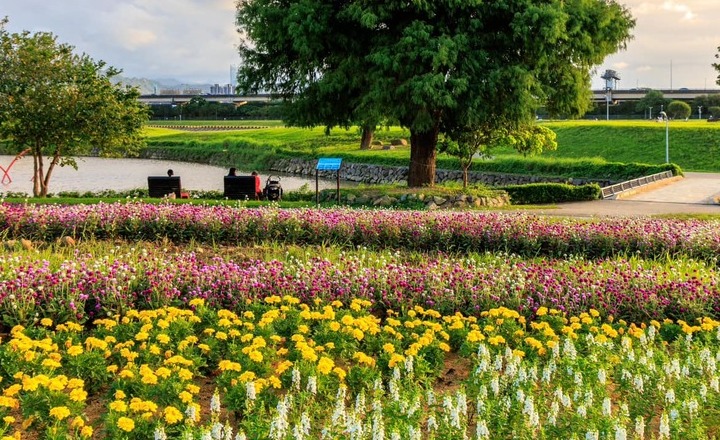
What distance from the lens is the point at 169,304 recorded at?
27.5 ft

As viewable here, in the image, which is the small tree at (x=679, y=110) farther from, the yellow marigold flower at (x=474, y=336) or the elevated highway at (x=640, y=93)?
the yellow marigold flower at (x=474, y=336)

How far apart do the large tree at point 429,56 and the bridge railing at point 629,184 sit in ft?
14.3

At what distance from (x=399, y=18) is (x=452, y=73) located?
2.39 meters

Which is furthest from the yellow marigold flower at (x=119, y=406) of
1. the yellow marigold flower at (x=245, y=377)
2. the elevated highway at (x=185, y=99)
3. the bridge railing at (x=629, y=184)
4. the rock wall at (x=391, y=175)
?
the elevated highway at (x=185, y=99)

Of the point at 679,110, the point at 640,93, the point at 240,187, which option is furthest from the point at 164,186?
the point at 640,93

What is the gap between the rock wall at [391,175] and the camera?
37.2 meters

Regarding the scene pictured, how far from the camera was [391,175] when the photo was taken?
43125mm

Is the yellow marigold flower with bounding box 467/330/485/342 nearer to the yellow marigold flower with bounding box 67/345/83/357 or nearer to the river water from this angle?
the yellow marigold flower with bounding box 67/345/83/357

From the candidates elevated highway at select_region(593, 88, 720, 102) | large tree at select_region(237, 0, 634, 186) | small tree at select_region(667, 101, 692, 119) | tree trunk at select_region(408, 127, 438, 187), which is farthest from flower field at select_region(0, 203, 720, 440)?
elevated highway at select_region(593, 88, 720, 102)

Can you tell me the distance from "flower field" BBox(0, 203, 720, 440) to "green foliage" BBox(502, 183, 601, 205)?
12.1m

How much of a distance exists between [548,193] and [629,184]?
565 cm

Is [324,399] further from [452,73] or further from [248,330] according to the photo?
[452,73]

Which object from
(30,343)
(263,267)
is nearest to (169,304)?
(263,267)

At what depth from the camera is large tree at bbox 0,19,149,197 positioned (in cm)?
2498
